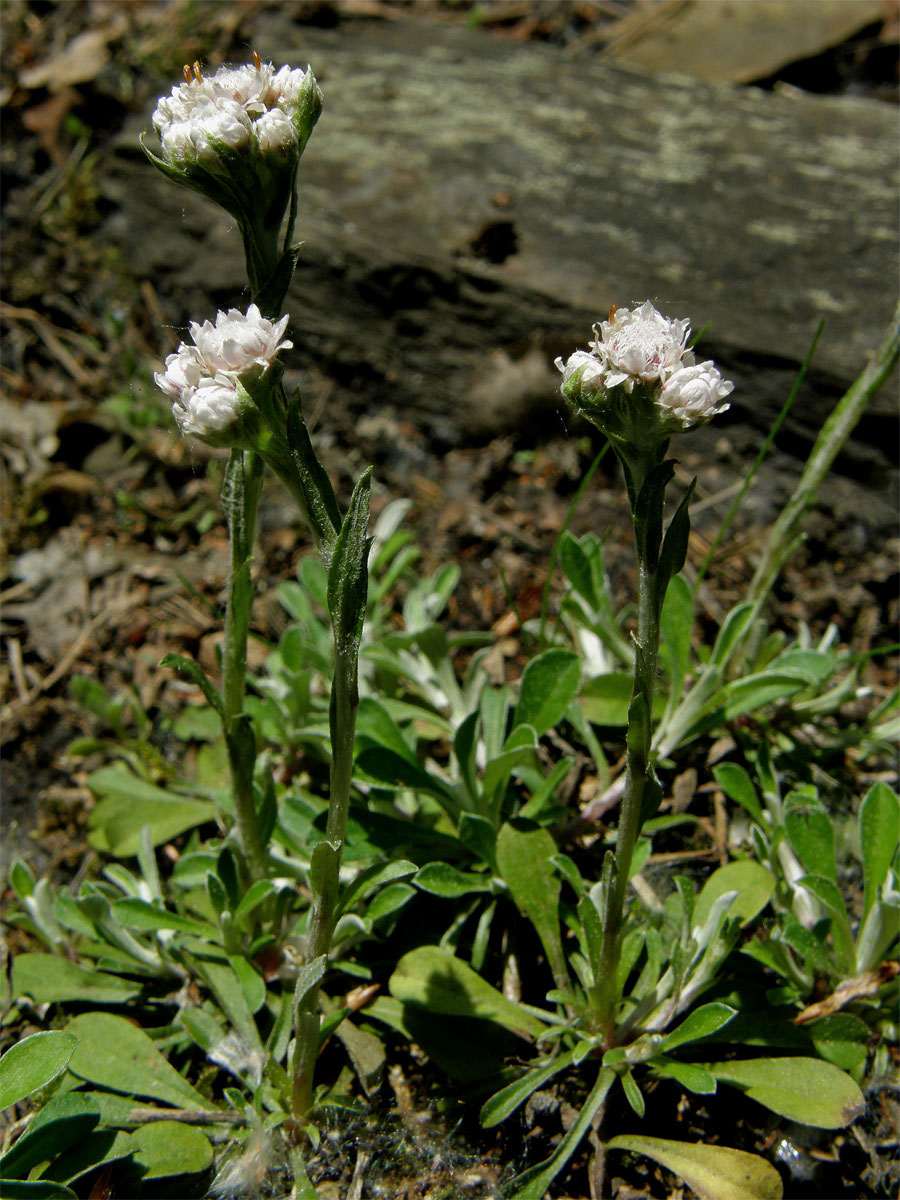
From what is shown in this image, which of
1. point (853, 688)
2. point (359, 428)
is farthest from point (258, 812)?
point (359, 428)

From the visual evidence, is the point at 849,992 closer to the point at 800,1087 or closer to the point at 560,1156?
the point at 800,1087

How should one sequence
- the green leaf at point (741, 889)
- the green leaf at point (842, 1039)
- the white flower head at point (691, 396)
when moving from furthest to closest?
the green leaf at point (741, 889) < the green leaf at point (842, 1039) < the white flower head at point (691, 396)

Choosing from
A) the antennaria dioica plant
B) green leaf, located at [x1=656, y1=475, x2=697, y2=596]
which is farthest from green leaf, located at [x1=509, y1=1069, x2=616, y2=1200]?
green leaf, located at [x1=656, y1=475, x2=697, y2=596]

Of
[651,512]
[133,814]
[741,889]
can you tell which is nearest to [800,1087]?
[741,889]

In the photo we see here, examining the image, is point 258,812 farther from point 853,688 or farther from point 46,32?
point 46,32

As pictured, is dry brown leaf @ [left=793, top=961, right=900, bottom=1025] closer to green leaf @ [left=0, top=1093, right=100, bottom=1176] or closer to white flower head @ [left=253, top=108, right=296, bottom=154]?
green leaf @ [left=0, top=1093, right=100, bottom=1176]

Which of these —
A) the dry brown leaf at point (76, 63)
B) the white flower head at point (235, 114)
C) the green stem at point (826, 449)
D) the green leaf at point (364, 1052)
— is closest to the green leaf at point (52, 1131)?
the green leaf at point (364, 1052)

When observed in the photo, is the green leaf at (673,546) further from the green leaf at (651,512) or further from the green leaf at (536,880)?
the green leaf at (536,880)
